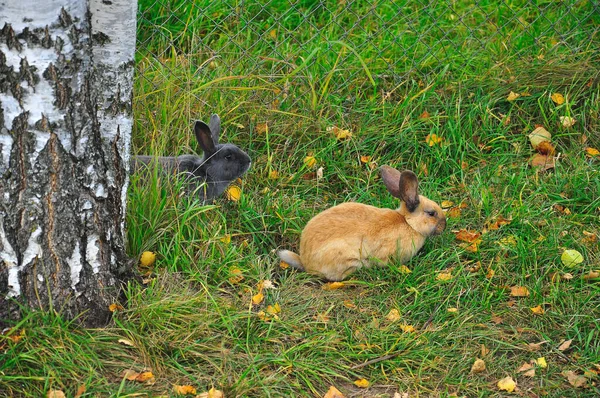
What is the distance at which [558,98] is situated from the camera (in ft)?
18.2

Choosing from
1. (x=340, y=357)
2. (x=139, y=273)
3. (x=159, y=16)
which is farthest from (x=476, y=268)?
(x=159, y=16)

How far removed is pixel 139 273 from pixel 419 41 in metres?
2.91

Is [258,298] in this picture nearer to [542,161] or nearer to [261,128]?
[261,128]

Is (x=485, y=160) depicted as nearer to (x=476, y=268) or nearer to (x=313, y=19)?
(x=476, y=268)

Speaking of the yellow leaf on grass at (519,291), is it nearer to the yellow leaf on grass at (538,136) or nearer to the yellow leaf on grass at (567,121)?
the yellow leaf on grass at (538,136)

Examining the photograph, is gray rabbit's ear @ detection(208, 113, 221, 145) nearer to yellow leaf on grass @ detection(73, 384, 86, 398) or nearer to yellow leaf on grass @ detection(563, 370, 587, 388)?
yellow leaf on grass @ detection(73, 384, 86, 398)

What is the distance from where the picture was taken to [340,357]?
3779mm

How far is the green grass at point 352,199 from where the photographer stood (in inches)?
144

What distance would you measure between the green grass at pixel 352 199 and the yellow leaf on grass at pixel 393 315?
0.10 ft

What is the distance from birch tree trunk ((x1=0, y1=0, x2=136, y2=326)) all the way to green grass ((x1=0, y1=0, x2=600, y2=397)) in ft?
0.56

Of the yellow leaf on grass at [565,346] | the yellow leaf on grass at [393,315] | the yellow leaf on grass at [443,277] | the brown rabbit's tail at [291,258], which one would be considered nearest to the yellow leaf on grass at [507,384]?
the yellow leaf on grass at [565,346]

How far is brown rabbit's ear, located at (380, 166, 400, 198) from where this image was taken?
15.5ft

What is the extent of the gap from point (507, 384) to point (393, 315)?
674mm

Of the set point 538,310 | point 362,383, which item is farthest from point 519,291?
point 362,383
